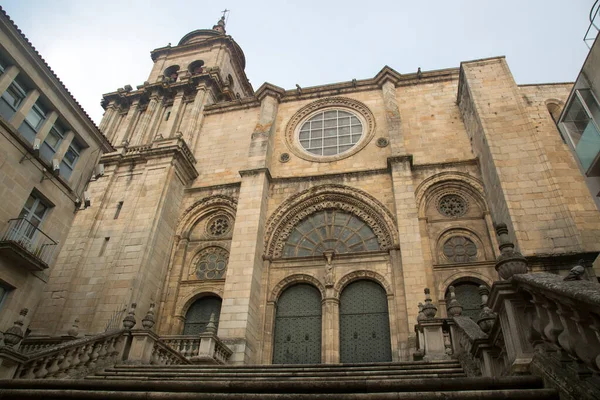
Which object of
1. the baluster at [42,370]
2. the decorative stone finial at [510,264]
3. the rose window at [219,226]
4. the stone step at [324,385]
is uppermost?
the rose window at [219,226]

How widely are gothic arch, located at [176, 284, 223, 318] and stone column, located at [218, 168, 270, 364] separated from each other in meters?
1.41

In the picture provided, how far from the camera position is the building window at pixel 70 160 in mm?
12475

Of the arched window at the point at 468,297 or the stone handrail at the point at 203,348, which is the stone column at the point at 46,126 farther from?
the arched window at the point at 468,297

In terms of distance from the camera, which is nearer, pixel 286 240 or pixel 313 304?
pixel 313 304

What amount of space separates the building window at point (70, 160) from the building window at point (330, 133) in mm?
8598

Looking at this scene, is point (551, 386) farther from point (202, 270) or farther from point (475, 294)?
point (202, 270)

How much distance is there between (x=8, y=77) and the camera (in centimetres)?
1070

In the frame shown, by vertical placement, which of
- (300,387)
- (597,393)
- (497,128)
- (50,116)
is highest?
(497,128)

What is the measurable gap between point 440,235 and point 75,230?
13066 mm

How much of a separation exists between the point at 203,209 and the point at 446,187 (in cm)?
924

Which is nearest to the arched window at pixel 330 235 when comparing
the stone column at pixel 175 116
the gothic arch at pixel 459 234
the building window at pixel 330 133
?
the gothic arch at pixel 459 234

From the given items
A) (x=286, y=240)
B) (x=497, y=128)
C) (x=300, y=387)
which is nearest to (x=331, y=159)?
(x=286, y=240)

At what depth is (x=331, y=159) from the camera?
16766 millimetres

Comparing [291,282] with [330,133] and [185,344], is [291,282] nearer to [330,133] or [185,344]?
[185,344]
